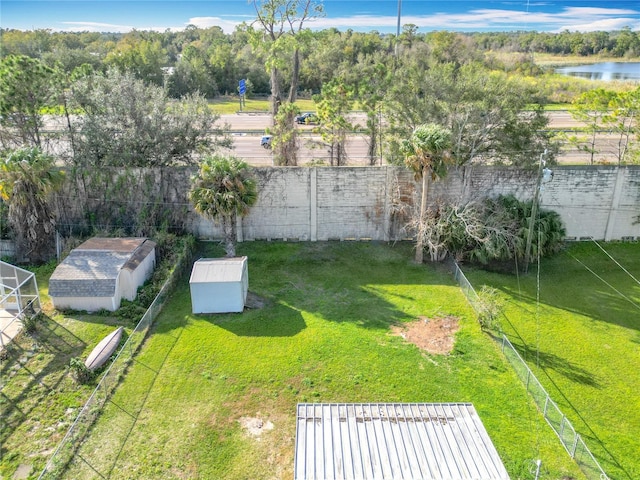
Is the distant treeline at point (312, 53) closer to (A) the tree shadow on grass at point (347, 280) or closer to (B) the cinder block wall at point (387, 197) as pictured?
(B) the cinder block wall at point (387, 197)

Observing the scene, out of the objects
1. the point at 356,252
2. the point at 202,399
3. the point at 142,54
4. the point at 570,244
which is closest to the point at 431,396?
the point at 202,399

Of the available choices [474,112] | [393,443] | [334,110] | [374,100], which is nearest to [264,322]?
[393,443]

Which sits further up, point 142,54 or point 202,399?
point 142,54

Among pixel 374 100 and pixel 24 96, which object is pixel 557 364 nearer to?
pixel 374 100

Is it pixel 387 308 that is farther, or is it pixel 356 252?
pixel 356 252

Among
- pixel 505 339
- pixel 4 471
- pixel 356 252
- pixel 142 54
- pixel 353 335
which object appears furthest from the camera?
pixel 142 54

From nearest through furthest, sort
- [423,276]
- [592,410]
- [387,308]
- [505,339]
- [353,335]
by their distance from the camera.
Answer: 1. [592,410]
2. [505,339]
3. [353,335]
4. [387,308]
5. [423,276]

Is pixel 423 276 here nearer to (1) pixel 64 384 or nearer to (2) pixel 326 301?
(2) pixel 326 301
